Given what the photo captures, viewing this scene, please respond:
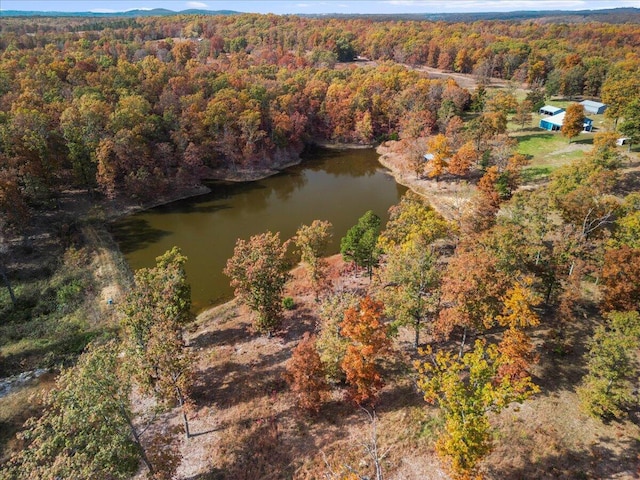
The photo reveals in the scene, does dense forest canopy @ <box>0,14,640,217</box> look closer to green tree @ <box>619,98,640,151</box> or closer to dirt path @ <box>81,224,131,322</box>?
dirt path @ <box>81,224,131,322</box>

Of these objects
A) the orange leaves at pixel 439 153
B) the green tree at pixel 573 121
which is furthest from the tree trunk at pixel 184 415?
the green tree at pixel 573 121

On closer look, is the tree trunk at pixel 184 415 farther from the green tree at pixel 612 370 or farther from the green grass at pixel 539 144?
the green grass at pixel 539 144

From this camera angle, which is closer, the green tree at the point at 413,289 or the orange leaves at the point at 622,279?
the green tree at the point at 413,289

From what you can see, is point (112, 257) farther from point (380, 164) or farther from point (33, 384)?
point (380, 164)

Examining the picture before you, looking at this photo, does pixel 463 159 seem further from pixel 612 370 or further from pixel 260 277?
pixel 260 277

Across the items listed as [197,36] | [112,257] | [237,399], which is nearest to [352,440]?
[237,399]

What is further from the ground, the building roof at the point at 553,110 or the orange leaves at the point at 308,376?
the building roof at the point at 553,110
